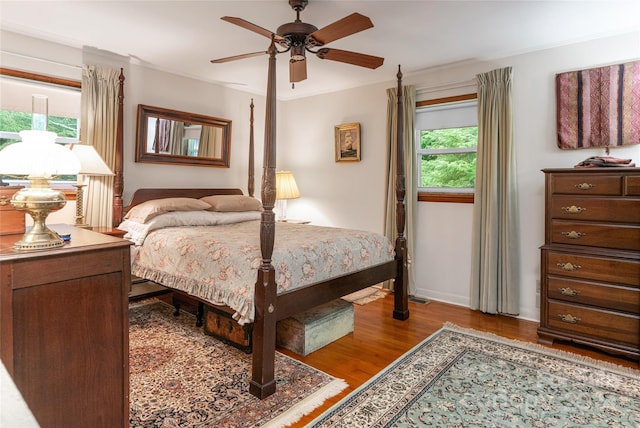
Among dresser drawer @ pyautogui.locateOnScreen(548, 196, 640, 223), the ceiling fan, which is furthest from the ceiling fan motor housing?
dresser drawer @ pyautogui.locateOnScreen(548, 196, 640, 223)

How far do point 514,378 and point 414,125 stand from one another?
2.78 m

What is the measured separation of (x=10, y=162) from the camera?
1.32m

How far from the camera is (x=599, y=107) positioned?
3184 millimetres

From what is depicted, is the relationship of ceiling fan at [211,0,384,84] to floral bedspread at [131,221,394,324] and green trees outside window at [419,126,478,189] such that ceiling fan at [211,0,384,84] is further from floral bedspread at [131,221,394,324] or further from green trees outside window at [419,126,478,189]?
green trees outside window at [419,126,478,189]

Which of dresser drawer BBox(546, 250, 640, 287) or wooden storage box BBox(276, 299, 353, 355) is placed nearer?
dresser drawer BBox(546, 250, 640, 287)

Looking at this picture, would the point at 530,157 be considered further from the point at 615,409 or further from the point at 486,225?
the point at 615,409

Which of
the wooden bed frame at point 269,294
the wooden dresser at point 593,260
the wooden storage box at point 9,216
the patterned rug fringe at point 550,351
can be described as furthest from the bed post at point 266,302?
the wooden dresser at point 593,260

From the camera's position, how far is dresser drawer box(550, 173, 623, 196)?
277cm

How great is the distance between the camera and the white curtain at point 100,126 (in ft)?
11.9

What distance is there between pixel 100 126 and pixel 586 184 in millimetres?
4352

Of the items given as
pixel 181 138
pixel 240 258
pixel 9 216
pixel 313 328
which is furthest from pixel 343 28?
pixel 181 138

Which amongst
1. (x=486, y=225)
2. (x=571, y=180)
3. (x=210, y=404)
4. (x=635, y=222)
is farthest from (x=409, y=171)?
(x=210, y=404)

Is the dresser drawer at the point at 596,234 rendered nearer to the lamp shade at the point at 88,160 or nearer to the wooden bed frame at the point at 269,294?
the wooden bed frame at the point at 269,294

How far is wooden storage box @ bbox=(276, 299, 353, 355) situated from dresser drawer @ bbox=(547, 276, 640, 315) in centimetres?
168
